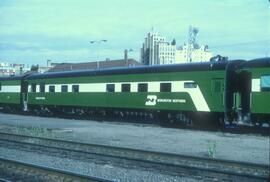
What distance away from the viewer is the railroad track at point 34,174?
36.0 ft

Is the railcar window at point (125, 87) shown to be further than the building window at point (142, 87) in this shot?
Yes

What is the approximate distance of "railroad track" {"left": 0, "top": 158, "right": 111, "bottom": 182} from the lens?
11.0 metres

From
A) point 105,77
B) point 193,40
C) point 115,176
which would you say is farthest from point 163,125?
point 193,40

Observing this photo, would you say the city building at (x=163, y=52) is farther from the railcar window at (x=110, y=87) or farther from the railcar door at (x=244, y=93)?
the railcar door at (x=244, y=93)

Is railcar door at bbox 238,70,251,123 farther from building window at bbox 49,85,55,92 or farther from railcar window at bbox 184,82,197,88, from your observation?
building window at bbox 49,85,55,92

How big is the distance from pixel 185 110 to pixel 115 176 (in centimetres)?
1539

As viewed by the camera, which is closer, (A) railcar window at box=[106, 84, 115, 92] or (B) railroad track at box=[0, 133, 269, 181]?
(B) railroad track at box=[0, 133, 269, 181]

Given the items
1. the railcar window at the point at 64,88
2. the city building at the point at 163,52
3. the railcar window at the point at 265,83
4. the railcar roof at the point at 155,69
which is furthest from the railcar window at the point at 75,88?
the city building at the point at 163,52

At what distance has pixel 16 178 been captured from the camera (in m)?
11.7

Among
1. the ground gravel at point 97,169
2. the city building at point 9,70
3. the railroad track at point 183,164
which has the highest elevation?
the city building at point 9,70

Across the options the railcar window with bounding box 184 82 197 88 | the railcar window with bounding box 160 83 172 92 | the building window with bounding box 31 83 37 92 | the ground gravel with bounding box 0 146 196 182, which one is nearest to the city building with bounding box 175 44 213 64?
the building window with bounding box 31 83 37 92

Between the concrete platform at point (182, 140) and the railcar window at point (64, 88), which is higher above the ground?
the railcar window at point (64, 88)

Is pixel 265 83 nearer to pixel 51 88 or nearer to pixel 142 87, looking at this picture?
pixel 142 87

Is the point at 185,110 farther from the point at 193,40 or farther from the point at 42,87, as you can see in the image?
the point at 193,40
